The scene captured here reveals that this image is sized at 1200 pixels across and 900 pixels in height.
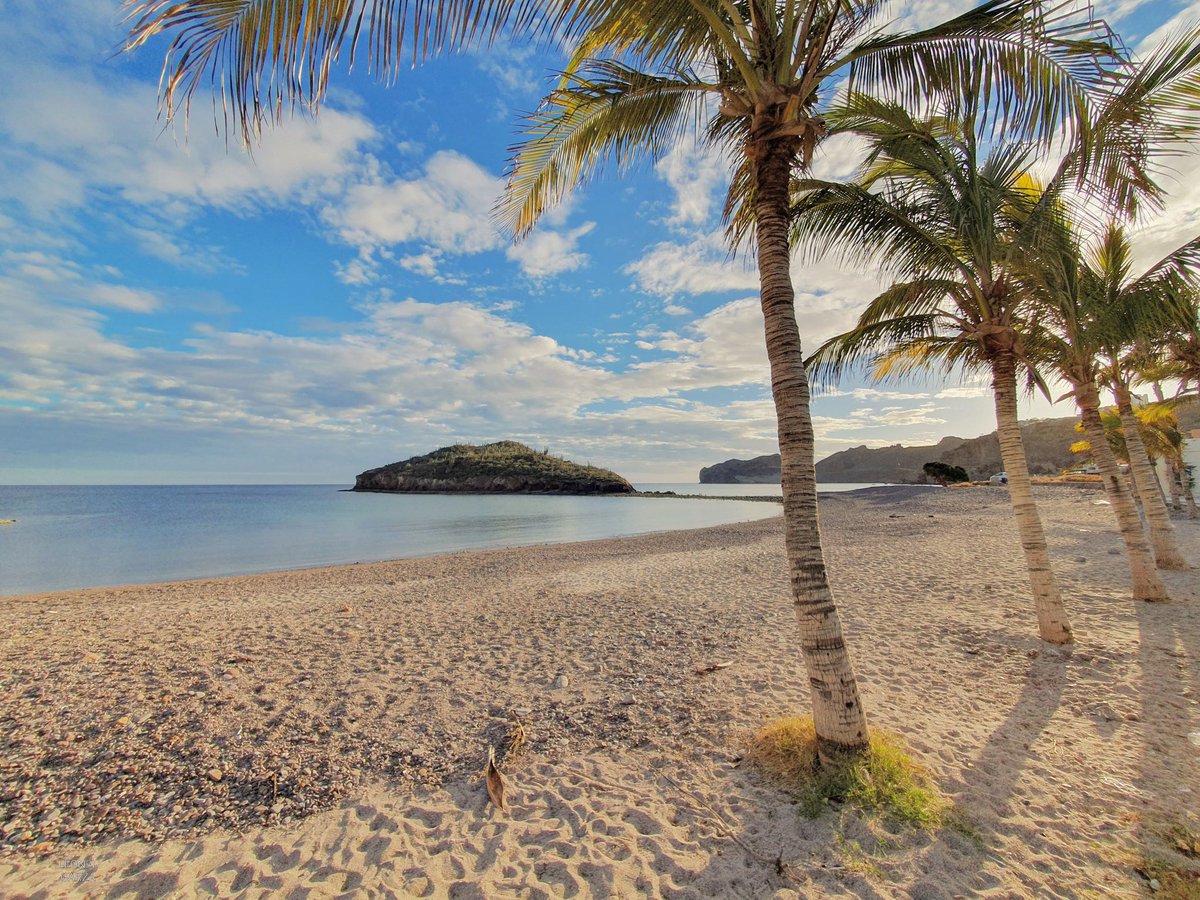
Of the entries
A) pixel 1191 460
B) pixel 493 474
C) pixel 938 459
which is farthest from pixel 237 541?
pixel 938 459

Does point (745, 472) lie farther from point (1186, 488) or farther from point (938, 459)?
point (1186, 488)

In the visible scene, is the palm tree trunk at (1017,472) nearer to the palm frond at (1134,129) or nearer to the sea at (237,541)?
the palm frond at (1134,129)

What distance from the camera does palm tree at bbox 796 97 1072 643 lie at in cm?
481

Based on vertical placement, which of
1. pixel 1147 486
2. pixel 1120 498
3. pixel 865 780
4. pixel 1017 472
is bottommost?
pixel 865 780

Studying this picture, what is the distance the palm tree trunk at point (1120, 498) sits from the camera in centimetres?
705

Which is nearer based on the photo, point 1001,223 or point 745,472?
point 1001,223

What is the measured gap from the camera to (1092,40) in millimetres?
3734

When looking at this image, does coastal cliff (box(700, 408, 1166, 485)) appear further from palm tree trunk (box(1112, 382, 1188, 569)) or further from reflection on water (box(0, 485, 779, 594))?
reflection on water (box(0, 485, 779, 594))

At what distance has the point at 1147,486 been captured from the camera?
8031 millimetres

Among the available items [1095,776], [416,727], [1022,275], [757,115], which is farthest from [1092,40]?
[416,727]

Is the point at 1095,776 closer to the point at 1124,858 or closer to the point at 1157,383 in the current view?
the point at 1124,858

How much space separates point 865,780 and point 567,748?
86.3 inches

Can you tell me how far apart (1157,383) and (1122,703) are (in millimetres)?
12736

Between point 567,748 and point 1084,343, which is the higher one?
point 1084,343
